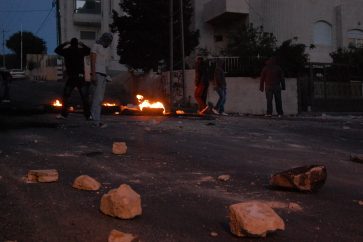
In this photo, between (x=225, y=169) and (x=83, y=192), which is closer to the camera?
(x=83, y=192)

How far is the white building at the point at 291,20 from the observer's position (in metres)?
22.4

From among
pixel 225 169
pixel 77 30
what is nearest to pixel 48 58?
pixel 77 30

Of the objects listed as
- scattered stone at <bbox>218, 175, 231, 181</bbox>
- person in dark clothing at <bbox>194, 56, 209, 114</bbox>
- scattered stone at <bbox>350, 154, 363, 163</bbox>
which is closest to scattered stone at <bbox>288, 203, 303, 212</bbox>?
scattered stone at <bbox>218, 175, 231, 181</bbox>

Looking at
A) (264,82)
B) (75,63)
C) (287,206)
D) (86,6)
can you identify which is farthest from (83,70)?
(86,6)

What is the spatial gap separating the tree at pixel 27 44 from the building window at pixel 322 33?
49.8m

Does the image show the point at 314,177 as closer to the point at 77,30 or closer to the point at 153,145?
the point at 153,145

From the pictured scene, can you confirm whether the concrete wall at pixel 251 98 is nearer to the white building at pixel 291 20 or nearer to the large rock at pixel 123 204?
the white building at pixel 291 20

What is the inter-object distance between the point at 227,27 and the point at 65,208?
21.5 metres

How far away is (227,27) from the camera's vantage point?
23.8m

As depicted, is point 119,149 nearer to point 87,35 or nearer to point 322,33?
point 322,33

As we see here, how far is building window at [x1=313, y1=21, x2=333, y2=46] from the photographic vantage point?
24469 mm

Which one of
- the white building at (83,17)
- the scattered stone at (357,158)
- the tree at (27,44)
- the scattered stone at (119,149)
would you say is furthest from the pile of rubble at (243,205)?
the tree at (27,44)

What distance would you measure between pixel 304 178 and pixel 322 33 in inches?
880

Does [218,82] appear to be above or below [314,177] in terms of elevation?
above
